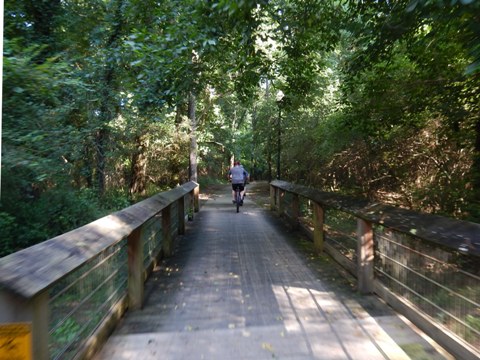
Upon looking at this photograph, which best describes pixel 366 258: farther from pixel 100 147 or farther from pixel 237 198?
pixel 100 147

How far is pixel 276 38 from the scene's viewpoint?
8539 mm

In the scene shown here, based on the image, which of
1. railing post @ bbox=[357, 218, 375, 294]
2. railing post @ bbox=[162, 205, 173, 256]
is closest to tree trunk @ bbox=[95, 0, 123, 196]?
railing post @ bbox=[162, 205, 173, 256]

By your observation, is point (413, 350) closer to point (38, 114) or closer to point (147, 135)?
point (38, 114)

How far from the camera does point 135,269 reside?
14.2 feet

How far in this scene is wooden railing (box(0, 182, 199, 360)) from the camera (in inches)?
76.4

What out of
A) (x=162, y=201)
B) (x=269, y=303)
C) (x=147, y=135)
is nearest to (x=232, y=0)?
(x=162, y=201)

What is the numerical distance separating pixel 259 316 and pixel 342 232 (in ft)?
9.02

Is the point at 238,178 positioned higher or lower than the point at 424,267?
higher

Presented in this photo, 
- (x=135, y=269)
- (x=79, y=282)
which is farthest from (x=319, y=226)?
(x=79, y=282)

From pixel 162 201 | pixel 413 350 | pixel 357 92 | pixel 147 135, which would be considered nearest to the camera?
pixel 413 350

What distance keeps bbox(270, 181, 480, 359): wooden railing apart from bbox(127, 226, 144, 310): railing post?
99.7 inches

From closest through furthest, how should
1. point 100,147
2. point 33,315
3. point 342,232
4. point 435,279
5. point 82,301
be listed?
point 33,315 → point 82,301 → point 435,279 → point 342,232 → point 100,147

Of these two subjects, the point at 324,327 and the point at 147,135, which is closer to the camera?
the point at 324,327

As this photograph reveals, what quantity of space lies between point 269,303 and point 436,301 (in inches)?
66.6
